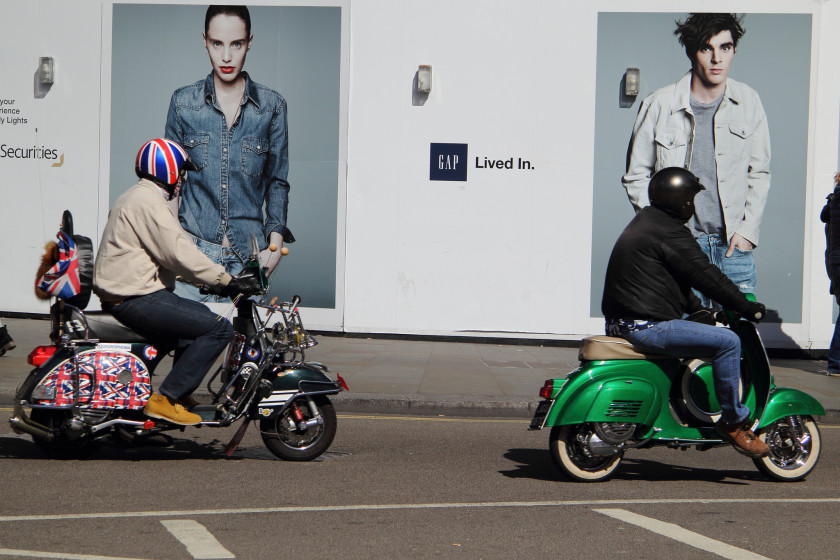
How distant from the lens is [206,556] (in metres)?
4.70

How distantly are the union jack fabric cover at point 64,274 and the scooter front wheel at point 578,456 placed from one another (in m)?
3.25

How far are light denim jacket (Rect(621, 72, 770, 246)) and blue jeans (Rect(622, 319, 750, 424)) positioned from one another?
8.23m

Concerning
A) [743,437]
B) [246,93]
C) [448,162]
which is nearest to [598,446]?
[743,437]

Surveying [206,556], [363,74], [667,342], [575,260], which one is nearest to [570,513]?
[667,342]

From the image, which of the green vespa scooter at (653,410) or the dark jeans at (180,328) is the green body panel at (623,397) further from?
the dark jeans at (180,328)

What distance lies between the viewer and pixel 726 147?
14461mm

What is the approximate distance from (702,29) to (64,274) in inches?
425

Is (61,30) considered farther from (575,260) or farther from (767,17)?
(767,17)

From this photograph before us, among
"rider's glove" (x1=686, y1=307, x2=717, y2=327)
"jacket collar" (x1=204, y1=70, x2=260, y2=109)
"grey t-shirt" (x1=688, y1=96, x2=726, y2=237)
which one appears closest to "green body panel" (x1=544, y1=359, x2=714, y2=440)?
"rider's glove" (x1=686, y1=307, x2=717, y2=327)

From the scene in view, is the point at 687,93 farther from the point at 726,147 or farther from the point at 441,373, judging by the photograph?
the point at 441,373

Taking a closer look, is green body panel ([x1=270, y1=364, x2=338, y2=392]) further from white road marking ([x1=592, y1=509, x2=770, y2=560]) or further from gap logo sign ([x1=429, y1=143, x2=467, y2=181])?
gap logo sign ([x1=429, y1=143, x2=467, y2=181])

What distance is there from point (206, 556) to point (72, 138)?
11810 millimetres

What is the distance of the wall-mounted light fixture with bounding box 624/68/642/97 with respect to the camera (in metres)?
14.5

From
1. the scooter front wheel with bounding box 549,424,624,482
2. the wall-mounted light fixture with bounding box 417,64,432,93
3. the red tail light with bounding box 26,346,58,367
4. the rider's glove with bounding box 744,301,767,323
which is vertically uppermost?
the wall-mounted light fixture with bounding box 417,64,432,93
